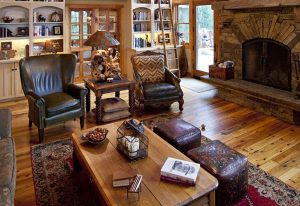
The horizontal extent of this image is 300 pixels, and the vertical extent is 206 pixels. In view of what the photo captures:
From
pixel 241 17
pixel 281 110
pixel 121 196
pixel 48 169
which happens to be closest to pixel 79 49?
pixel 241 17

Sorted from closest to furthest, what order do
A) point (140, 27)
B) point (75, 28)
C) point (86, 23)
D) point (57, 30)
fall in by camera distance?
point (57, 30)
point (75, 28)
point (86, 23)
point (140, 27)

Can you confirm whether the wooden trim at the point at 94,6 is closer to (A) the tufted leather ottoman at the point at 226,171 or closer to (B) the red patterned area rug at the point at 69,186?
(B) the red patterned area rug at the point at 69,186

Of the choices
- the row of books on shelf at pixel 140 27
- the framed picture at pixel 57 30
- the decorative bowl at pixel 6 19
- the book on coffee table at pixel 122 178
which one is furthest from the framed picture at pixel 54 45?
the book on coffee table at pixel 122 178

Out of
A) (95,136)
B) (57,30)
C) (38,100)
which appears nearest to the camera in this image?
(95,136)

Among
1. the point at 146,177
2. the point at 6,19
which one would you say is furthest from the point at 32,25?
the point at 146,177

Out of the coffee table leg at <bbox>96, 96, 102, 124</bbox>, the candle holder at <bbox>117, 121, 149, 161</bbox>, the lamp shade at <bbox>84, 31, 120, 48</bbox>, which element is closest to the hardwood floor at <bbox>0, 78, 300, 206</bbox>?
the coffee table leg at <bbox>96, 96, 102, 124</bbox>

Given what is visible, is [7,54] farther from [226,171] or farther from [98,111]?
[226,171]

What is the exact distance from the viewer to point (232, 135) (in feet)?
12.6

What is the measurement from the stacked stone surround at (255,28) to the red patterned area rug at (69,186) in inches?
91.1

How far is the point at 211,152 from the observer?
2535 millimetres

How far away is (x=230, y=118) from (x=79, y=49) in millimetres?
4024

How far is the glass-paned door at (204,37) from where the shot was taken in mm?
6738

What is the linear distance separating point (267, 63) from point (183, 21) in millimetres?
3279

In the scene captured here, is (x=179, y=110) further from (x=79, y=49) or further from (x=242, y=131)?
(x=79, y=49)
